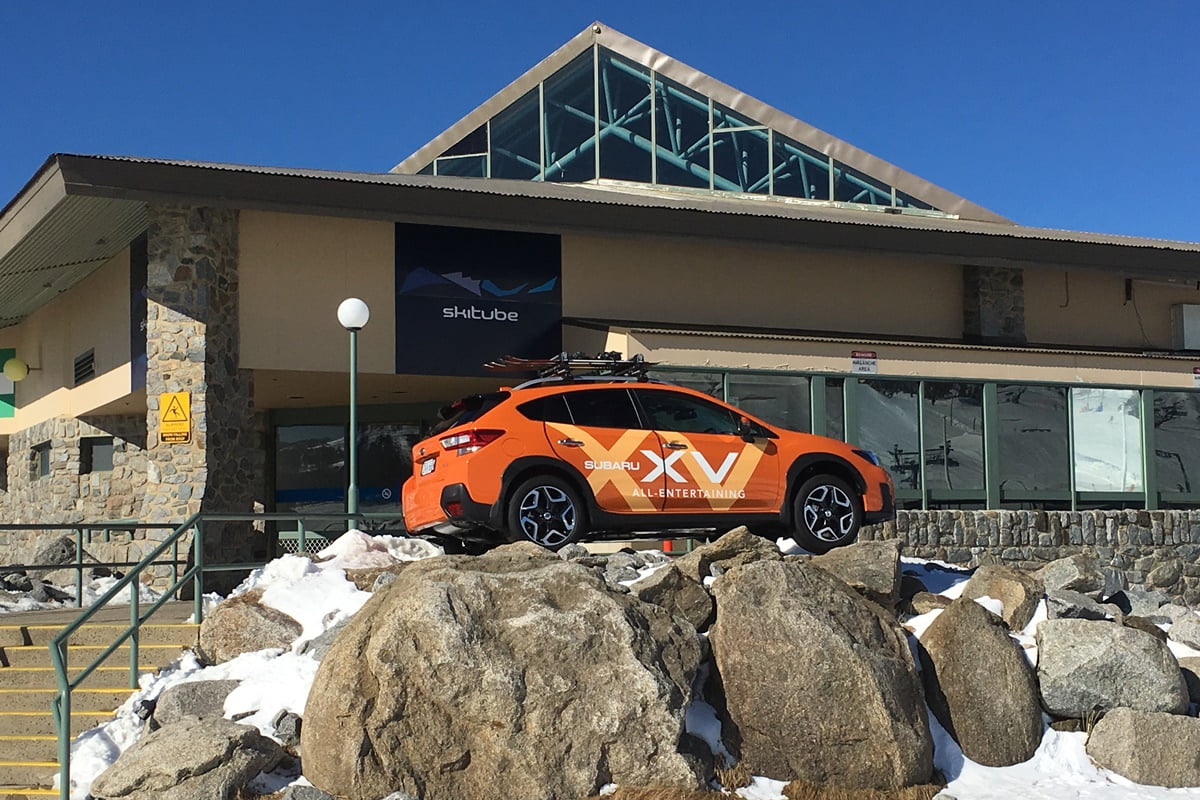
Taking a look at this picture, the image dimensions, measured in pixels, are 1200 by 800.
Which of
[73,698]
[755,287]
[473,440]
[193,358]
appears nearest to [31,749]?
[73,698]

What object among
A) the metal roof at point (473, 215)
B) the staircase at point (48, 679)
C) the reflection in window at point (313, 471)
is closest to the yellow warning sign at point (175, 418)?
the metal roof at point (473, 215)

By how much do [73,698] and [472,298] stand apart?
1078 cm

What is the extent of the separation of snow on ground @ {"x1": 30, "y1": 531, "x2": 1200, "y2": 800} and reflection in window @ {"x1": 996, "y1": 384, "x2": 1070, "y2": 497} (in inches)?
410

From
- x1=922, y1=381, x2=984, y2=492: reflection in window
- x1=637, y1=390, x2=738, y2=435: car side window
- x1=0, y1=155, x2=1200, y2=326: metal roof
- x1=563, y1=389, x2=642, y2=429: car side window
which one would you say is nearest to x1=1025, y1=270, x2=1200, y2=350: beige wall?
x1=0, y1=155, x2=1200, y2=326: metal roof

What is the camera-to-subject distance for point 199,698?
10.2 meters

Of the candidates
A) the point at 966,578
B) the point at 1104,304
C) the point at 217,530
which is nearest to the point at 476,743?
the point at 966,578

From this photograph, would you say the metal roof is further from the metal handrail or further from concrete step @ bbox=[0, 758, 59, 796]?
concrete step @ bbox=[0, 758, 59, 796]

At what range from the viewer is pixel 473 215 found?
2017 centimetres

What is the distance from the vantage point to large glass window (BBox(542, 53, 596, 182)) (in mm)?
23891

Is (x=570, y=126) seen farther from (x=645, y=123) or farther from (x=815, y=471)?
(x=815, y=471)

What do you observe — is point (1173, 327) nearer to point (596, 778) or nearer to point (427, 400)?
point (427, 400)

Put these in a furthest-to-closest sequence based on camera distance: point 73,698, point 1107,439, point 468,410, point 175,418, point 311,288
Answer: point 1107,439 < point 311,288 < point 175,418 < point 468,410 < point 73,698

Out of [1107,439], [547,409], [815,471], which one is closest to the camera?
[547,409]

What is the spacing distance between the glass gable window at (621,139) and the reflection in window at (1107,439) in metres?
6.74
